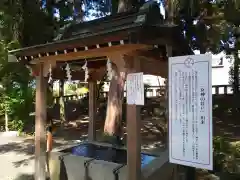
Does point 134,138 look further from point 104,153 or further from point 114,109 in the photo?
point 114,109

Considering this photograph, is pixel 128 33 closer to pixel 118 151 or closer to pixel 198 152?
pixel 198 152

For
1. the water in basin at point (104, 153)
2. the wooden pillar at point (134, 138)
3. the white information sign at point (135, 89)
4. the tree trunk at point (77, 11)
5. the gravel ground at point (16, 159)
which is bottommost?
the gravel ground at point (16, 159)

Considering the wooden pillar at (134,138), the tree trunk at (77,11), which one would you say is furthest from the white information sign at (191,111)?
the tree trunk at (77,11)

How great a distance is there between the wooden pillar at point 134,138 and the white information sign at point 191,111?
3.19 feet

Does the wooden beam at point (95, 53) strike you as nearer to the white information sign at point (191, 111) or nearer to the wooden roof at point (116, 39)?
the wooden roof at point (116, 39)

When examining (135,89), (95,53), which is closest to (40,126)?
(95,53)

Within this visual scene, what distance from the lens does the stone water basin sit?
5.43 meters

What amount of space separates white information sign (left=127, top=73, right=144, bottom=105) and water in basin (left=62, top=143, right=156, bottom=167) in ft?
5.44

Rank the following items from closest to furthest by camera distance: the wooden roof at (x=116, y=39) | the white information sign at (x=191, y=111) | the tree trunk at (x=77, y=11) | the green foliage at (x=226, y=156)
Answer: the white information sign at (x=191, y=111) < the wooden roof at (x=116, y=39) < the green foliage at (x=226, y=156) < the tree trunk at (x=77, y=11)

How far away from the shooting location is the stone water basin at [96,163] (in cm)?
543

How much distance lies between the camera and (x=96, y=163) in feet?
18.9

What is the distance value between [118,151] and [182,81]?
3.52 metres

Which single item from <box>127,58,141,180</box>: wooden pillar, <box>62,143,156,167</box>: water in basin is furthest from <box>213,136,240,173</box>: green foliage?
<box>127,58,141,180</box>: wooden pillar

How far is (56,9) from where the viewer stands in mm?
14211
